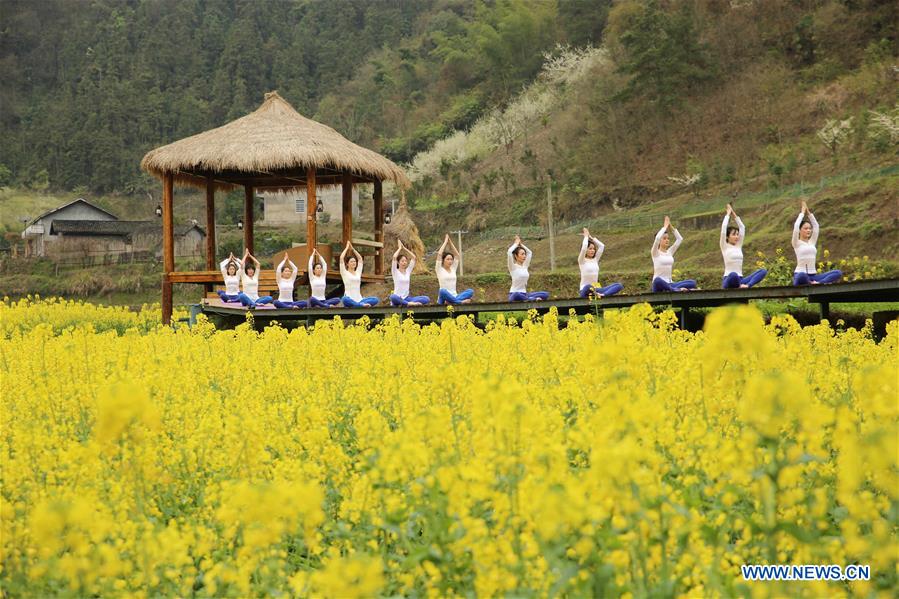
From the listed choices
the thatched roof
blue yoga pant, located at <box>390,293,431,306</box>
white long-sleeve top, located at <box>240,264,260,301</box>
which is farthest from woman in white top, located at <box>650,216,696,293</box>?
the thatched roof

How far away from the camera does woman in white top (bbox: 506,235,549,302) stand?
11.5 meters

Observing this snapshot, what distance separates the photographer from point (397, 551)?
3.34 m

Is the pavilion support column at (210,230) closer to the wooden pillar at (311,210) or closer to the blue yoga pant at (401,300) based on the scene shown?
the wooden pillar at (311,210)

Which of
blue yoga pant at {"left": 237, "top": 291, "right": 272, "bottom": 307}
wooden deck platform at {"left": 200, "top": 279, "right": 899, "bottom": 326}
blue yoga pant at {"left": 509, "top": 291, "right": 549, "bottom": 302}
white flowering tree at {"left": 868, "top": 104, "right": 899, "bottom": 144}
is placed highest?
white flowering tree at {"left": 868, "top": 104, "right": 899, "bottom": 144}

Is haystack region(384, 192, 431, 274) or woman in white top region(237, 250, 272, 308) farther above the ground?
haystack region(384, 192, 431, 274)

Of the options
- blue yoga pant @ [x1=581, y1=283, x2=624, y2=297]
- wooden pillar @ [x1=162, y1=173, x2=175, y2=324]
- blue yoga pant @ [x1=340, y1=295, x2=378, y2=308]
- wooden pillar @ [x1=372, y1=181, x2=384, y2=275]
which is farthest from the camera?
wooden pillar @ [x1=372, y1=181, x2=384, y2=275]

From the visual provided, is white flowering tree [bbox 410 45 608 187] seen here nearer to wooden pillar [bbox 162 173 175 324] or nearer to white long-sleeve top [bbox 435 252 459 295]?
wooden pillar [bbox 162 173 175 324]

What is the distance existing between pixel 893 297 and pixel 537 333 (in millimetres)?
4378

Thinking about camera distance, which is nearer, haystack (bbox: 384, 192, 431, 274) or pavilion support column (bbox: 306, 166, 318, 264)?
pavilion support column (bbox: 306, 166, 318, 264)

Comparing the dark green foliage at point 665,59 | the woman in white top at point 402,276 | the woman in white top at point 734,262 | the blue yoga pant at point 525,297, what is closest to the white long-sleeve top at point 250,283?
the woman in white top at point 402,276


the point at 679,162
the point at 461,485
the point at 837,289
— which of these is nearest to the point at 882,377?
the point at 461,485

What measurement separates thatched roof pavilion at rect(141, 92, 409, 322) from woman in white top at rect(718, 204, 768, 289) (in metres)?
8.18

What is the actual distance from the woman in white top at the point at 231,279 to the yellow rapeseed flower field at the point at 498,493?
9950 millimetres

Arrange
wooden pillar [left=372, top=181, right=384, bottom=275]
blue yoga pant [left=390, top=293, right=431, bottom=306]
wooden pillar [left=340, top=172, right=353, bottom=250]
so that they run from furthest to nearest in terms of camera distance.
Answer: wooden pillar [left=372, top=181, right=384, bottom=275] < wooden pillar [left=340, top=172, right=353, bottom=250] < blue yoga pant [left=390, top=293, right=431, bottom=306]
